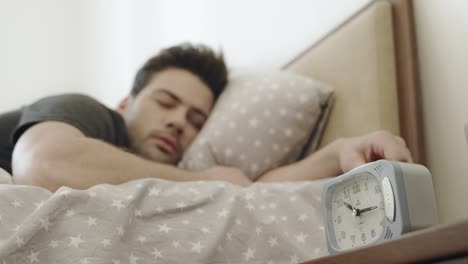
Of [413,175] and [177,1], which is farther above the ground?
[177,1]

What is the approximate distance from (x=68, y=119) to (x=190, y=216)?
0.44 metres

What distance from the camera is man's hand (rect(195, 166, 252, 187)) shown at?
0.98 m

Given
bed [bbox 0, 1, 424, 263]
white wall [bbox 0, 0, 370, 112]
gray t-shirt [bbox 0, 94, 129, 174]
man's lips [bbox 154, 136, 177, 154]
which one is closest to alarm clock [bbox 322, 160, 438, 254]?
bed [bbox 0, 1, 424, 263]

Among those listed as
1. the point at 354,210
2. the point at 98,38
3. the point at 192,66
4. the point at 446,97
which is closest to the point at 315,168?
the point at 446,97

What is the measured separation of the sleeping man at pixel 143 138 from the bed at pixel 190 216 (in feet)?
0.45

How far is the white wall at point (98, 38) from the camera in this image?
182cm

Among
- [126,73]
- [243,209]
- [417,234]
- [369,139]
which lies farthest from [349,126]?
[126,73]

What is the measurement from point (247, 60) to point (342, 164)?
0.88 metres

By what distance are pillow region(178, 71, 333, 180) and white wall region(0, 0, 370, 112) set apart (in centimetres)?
51

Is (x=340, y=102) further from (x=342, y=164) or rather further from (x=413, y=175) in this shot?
(x=413, y=175)

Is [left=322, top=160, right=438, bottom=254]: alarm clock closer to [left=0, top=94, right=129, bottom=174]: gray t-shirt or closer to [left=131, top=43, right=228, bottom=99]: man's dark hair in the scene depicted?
[left=0, top=94, right=129, bottom=174]: gray t-shirt

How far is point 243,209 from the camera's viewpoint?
2.35 ft

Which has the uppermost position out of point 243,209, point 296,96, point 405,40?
point 405,40

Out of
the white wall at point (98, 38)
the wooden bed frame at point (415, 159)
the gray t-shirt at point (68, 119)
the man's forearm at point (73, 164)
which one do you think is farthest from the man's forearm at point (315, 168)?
the white wall at point (98, 38)
